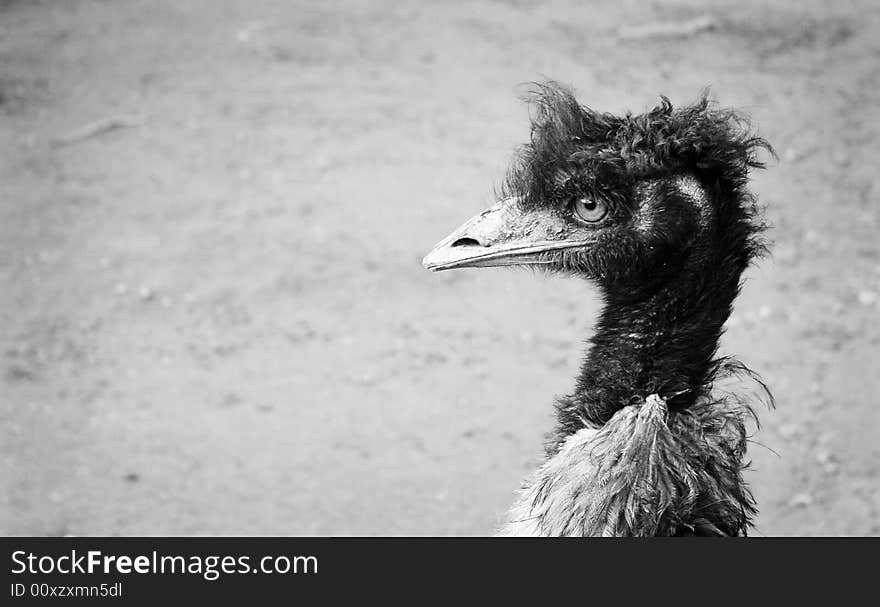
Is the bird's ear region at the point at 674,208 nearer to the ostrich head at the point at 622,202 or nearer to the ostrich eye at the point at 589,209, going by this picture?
the ostrich head at the point at 622,202

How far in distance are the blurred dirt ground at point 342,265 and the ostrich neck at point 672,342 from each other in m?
1.19

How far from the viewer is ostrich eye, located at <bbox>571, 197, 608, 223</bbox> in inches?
128

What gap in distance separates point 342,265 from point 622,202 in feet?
11.1

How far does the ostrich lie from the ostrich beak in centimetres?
1

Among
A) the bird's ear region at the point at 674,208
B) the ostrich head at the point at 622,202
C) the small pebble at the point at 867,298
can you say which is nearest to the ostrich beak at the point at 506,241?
the ostrich head at the point at 622,202

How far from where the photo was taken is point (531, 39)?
7.95 m

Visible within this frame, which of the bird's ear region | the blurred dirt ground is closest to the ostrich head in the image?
the bird's ear region

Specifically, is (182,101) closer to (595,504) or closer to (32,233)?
(32,233)

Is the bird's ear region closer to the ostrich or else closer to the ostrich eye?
the ostrich

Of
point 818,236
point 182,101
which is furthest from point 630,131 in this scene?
point 182,101

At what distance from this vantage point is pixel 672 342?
310cm

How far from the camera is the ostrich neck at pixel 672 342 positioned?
3.08 meters

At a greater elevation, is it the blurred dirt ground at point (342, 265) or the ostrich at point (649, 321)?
the blurred dirt ground at point (342, 265)

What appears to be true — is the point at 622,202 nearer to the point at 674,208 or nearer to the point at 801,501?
the point at 674,208
